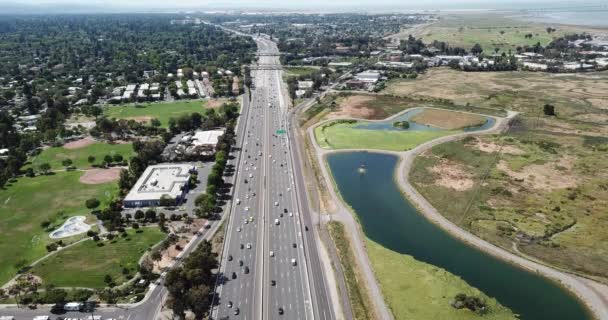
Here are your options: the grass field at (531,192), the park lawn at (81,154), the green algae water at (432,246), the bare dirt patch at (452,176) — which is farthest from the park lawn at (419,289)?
the park lawn at (81,154)

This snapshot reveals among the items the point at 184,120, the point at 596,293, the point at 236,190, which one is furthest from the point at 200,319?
the point at 184,120

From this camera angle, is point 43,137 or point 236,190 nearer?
point 236,190

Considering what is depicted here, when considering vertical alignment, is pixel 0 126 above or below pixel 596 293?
above

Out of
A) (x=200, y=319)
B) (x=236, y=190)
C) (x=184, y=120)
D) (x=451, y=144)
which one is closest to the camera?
(x=200, y=319)

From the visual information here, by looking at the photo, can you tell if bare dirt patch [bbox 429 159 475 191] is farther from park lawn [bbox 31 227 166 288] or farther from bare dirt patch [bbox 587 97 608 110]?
bare dirt patch [bbox 587 97 608 110]

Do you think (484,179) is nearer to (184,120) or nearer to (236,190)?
(236,190)

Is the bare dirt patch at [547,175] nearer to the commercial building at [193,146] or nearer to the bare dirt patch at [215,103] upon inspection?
the commercial building at [193,146]

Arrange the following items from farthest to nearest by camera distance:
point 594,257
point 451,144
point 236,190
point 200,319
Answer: point 451,144, point 236,190, point 594,257, point 200,319
